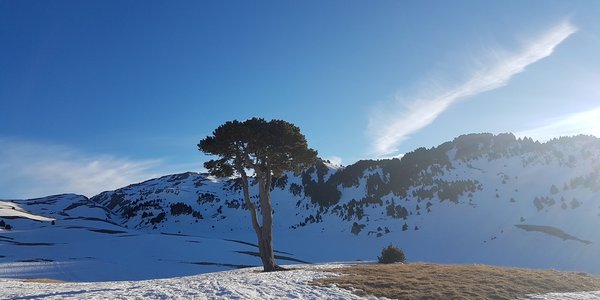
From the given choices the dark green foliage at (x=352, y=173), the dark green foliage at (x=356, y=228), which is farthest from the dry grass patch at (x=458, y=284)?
the dark green foliage at (x=352, y=173)

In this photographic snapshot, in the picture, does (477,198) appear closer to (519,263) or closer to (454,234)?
(454,234)

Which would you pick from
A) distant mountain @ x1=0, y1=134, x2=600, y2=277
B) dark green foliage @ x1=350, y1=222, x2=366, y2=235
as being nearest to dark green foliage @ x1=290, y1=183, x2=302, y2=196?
distant mountain @ x1=0, y1=134, x2=600, y2=277

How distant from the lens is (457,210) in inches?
4412

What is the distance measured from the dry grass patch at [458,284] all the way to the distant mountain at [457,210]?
51.9 meters

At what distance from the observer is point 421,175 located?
133 m

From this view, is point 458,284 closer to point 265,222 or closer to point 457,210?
point 265,222

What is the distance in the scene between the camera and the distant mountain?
86019 millimetres

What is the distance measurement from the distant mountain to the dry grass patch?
5191 cm

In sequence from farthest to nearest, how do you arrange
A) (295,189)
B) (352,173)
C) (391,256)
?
(295,189) < (352,173) < (391,256)

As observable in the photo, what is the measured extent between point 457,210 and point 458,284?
94.9m

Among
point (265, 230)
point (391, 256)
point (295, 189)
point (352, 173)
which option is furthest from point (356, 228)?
point (265, 230)

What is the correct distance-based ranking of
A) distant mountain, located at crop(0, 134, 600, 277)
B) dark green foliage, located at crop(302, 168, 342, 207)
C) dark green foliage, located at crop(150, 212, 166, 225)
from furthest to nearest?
dark green foliage, located at crop(150, 212, 166, 225)
dark green foliage, located at crop(302, 168, 342, 207)
distant mountain, located at crop(0, 134, 600, 277)

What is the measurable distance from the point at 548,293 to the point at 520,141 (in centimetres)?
11928

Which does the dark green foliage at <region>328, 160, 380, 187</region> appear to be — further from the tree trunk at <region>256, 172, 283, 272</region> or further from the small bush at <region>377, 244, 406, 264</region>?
the tree trunk at <region>256, 172, 283, 272</region>
